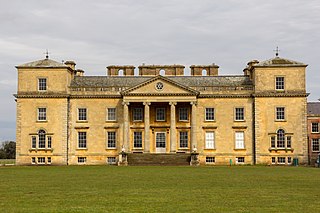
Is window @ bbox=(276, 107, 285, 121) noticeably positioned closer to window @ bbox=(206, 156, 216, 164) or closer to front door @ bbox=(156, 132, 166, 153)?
window @ bbox=(206, 156, 216, 164)

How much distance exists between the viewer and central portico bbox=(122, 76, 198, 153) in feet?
192

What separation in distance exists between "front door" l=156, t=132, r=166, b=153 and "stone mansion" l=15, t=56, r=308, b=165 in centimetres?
10

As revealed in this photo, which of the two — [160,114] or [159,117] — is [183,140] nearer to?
[159,117]

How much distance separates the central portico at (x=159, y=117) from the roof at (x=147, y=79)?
9.19 ft

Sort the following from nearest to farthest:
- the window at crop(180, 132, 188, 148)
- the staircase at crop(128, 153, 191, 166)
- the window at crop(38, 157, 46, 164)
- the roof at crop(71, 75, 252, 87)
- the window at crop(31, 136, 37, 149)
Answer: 1. the staircase at crop(128, 153, 191, 166)
2. the window at crop(38, 157, 46, 164)
3. the window at crop(31, 136, 37, 149)
4. the window at crop(180, 132, 188, 148)
5. the roof at crop(71, 75, 252, 87)

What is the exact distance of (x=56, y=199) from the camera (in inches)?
696

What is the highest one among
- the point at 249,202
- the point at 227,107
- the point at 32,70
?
the point at 32,70

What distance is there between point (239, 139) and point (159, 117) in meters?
8.35

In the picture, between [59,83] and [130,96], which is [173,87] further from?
[59,83]

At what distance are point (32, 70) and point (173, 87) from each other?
46.8 ft

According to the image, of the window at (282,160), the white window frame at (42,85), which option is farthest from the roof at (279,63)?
the white window frame at (42,85)

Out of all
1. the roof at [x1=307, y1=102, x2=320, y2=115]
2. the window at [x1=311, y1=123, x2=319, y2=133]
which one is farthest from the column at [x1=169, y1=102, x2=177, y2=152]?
the roof at [x1=307, y1=102, x2=320, y2=115]

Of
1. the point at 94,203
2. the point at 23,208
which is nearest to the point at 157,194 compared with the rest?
the point at 94,203

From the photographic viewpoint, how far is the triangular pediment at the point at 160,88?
58312 mm
